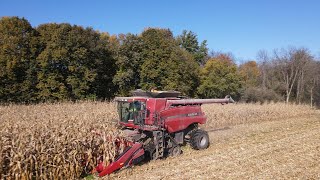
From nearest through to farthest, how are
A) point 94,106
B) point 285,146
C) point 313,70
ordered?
1. point 285,146
2. point 94,106
3. point 313,70

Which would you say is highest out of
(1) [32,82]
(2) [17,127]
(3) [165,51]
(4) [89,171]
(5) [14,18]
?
(5) [14,18]

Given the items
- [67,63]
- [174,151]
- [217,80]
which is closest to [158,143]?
[174,151]

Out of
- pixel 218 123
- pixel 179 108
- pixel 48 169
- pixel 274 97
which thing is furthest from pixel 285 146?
pixel 274 97

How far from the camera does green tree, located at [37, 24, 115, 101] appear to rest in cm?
2103

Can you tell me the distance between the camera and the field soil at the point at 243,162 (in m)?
8.03

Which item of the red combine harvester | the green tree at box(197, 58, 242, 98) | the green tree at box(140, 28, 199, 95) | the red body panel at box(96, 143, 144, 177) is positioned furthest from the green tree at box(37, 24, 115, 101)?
the red body panel at box(96, 143, 144, 177)

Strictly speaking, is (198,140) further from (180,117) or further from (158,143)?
(158,143)

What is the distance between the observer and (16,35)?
21.1 metres

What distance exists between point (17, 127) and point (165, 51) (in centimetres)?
1872

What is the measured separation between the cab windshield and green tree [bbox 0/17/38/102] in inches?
505

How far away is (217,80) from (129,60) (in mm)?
10204

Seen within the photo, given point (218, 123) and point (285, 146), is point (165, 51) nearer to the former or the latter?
point (218, 123)

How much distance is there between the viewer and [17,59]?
2034 centimetres

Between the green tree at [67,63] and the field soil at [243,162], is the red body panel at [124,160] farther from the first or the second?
the green tree at [67,63]
